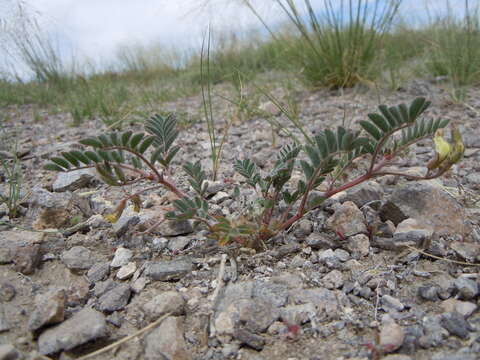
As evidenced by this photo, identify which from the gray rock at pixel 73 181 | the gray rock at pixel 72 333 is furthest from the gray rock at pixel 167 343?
the gray rock at pixel 73 181

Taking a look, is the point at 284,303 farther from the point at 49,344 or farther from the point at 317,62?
the point at 317,62

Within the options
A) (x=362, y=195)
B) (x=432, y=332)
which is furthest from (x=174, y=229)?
(x=432, y=332)

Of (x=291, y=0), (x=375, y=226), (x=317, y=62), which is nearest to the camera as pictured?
(x=375, y=226)

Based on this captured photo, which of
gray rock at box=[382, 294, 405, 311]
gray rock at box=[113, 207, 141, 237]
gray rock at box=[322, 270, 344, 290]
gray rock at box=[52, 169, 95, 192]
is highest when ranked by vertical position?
gray rock at box=[52, 169, 95, 192]

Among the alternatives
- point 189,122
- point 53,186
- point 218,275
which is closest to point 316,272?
point 218,275

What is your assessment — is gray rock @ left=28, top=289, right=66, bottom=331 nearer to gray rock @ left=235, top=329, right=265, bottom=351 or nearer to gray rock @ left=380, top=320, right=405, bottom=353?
gray rock @ left=235, top=329, right=265, bottom=351

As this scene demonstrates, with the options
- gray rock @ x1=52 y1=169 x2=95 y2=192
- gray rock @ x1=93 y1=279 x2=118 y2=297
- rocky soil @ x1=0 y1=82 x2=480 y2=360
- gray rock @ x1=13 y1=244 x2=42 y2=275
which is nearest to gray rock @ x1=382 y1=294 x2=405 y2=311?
rocky soil @ x1=0 y1=82 x2=480 y2=360
